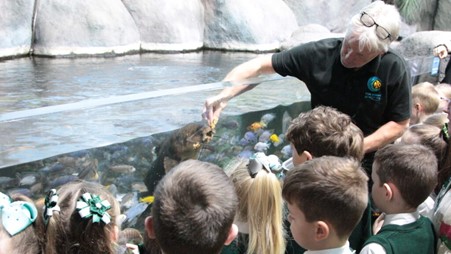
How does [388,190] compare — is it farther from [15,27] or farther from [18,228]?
[15,27]

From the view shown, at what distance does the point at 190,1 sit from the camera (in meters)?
13.2

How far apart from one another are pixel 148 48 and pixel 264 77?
9.85 m

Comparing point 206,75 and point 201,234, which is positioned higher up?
point 201,234

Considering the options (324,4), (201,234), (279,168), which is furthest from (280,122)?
(324,4)

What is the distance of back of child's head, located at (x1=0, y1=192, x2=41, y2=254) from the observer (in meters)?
1.43

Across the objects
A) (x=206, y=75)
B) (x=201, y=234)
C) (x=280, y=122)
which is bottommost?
(x=206, y=75)

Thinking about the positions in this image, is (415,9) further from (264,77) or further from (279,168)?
(279,168)

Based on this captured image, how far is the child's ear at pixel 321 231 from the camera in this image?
1588 millimetres

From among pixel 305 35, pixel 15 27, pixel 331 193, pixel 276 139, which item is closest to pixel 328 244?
pixel 331 193

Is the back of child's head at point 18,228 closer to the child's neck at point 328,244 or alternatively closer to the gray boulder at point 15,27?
the child's neck at point 328,244

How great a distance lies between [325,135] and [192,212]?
0.89 meters

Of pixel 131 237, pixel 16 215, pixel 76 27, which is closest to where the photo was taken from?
pixel 16 215

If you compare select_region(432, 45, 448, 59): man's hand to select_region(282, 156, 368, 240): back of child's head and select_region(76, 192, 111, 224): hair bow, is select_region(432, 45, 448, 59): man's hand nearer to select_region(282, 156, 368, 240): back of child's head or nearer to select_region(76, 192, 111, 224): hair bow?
select_region(282, 156, 368, 240): back of child's head

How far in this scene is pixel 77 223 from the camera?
58.9 inches
